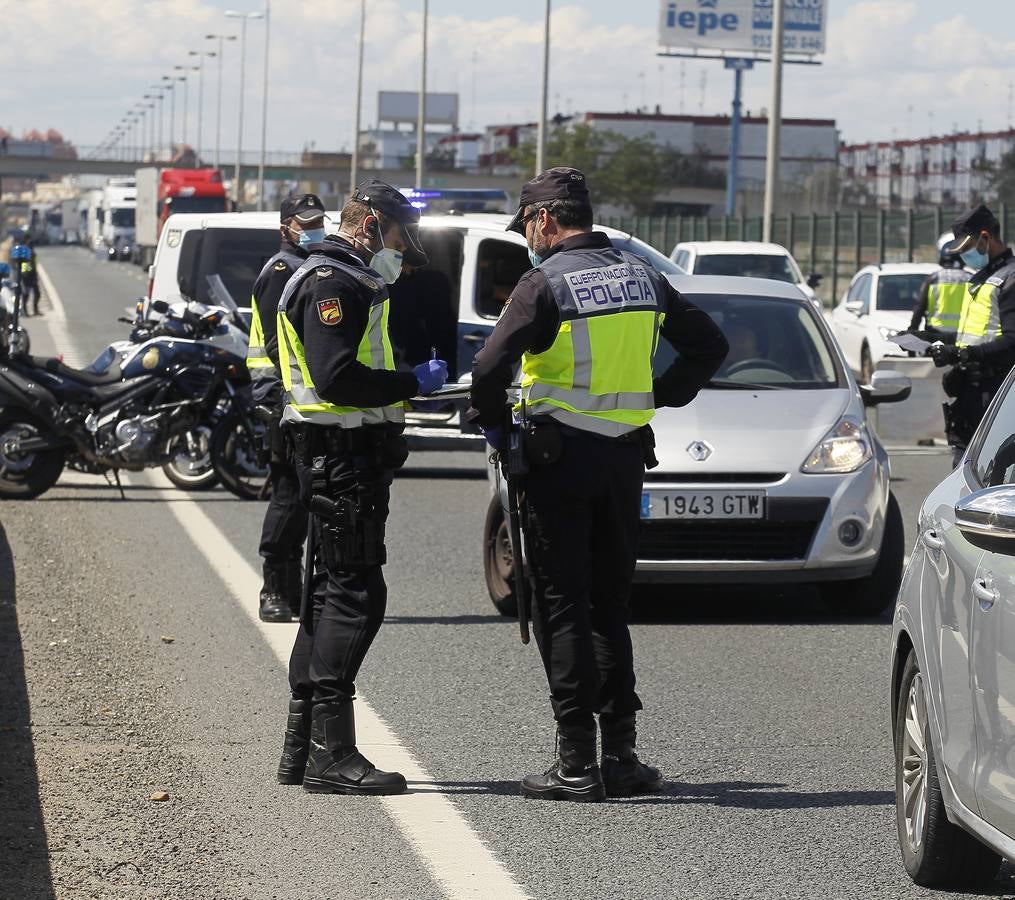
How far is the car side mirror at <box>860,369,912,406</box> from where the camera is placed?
980 centimetres

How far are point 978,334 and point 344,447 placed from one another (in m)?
5.46

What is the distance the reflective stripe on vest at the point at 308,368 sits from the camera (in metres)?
6.08

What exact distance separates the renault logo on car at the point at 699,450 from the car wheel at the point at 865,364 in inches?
595

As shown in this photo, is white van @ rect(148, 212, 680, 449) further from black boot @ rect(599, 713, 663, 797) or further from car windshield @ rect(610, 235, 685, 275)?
black boot @ rect(599, 713, 663, 797)

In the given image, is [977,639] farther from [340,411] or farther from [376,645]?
[376,645]

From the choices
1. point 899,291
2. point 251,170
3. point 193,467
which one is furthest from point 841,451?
point 251,170

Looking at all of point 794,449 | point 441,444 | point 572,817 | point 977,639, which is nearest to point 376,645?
point 794,449

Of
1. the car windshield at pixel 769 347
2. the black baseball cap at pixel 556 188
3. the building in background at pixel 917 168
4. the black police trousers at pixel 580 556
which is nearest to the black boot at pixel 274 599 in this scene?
the car windshield at pixel 769 347

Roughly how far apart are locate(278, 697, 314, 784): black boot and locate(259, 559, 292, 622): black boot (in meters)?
2.87

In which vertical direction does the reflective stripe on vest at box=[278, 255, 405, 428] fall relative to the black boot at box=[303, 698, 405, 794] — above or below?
above

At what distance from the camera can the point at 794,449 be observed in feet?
29.9

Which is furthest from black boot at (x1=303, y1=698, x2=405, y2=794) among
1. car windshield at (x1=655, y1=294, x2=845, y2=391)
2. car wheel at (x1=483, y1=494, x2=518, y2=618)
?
car windshield at (x1=655, y1=294, x2=845, y2=391)

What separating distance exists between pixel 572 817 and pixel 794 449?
3734 mm

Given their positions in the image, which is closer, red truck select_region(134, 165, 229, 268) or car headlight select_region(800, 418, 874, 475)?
car headlight select_region(800, 418, 874, 475)
